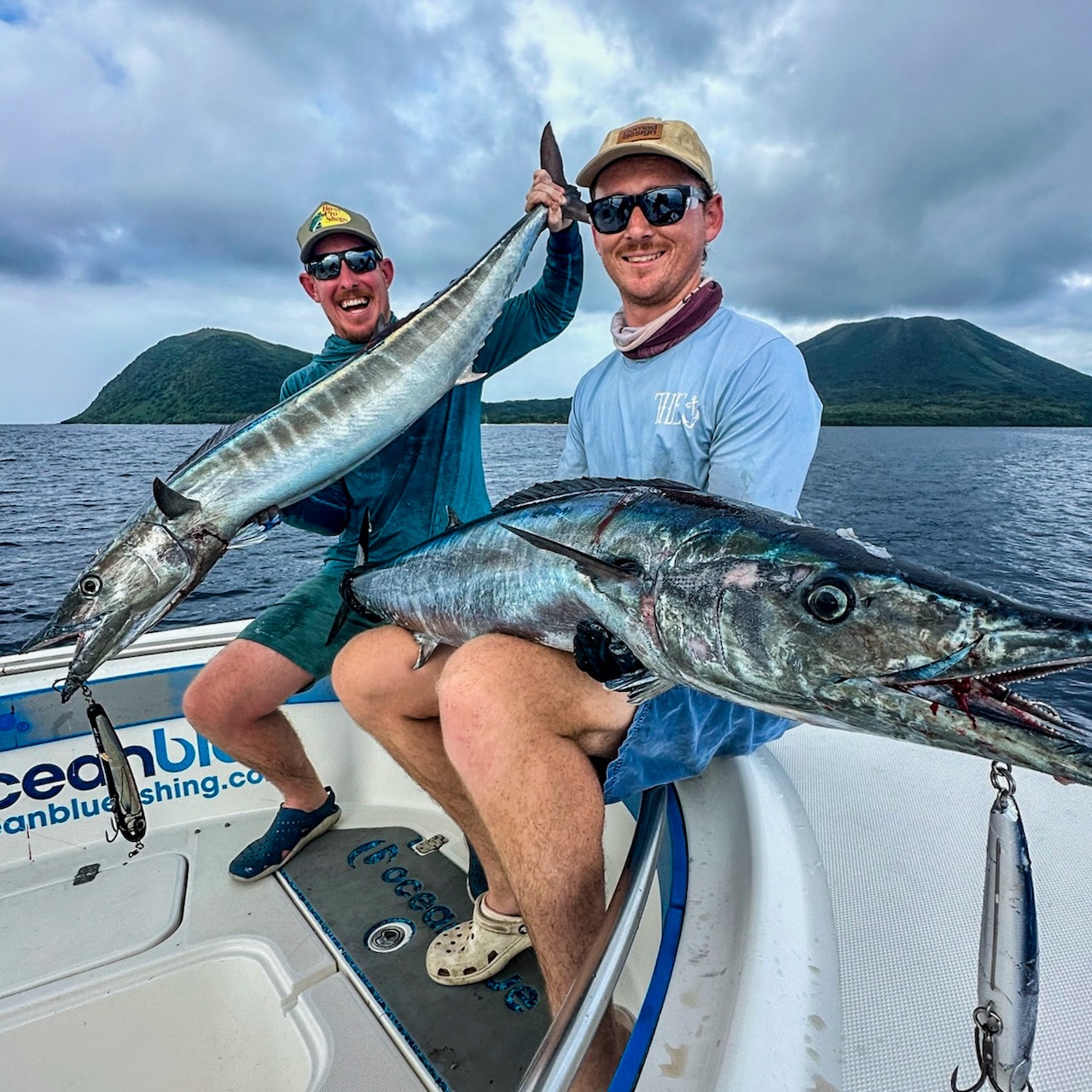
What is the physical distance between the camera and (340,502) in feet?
9.70

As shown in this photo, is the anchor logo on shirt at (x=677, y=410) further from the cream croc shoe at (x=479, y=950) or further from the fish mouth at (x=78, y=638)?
the fish mouth at (x=78, y=638)

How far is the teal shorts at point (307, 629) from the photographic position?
2.69m

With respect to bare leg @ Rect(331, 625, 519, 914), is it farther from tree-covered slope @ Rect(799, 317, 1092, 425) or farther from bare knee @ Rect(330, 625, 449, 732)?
tree-covered slope @ Rect(799, 317, 1092, 425)

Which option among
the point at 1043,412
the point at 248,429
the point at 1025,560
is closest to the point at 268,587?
the point at 248,429

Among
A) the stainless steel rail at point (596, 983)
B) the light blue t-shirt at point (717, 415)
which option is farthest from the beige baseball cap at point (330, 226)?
the stainless steel rail at point (596, 983)

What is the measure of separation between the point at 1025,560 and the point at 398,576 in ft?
45.3

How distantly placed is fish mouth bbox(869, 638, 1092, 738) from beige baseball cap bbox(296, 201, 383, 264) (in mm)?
2726

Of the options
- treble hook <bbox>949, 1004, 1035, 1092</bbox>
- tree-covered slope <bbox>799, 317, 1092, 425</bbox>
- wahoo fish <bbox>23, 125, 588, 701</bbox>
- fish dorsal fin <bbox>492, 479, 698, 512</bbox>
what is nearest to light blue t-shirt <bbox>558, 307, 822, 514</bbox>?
fish dorsal fin <bbox>492, 479, 698, 512</bbox>

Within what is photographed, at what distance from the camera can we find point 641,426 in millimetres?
2121

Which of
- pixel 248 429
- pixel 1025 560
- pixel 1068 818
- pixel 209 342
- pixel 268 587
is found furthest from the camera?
pixel 209 342

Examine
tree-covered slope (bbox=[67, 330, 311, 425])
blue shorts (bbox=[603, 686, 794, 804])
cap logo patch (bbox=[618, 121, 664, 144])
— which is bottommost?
blue shorts (bbox=[603, 686, 794, 804])

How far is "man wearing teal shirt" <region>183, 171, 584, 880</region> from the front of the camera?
2676 mm

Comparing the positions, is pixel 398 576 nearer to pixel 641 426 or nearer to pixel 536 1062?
pixel 641 426

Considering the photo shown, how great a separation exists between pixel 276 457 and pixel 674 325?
1.38 meters
